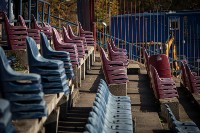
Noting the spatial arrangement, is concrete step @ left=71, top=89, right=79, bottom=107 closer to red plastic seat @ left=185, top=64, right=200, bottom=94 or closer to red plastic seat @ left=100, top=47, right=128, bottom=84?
red plastic seat @ left=100, top=47, right=128, bottom=84

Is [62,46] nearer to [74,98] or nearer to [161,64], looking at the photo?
[74,98]

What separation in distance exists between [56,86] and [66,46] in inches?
107

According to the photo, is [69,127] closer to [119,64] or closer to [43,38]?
[43,38]

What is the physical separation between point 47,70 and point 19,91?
1164mm

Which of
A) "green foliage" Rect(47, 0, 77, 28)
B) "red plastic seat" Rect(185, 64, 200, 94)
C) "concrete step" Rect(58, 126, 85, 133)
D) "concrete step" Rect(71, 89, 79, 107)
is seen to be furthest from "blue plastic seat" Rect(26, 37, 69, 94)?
"green foliage" Rect(47, 0, 77, 28)

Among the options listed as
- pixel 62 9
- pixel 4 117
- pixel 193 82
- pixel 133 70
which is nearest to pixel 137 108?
pixel 193 82

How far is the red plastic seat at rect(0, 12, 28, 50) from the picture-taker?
7.90 m

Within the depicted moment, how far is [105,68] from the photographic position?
9.99m

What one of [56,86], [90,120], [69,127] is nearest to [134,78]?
[69,127]

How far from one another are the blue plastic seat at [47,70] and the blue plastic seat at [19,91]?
996 mm

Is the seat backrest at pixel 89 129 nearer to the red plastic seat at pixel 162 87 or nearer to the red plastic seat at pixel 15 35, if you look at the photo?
the red plastic seat at pixel 15 35

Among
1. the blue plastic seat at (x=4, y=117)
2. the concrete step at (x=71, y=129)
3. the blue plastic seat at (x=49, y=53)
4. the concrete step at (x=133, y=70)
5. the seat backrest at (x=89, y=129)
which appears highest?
the blue plastic seat at (x=49, y=53)

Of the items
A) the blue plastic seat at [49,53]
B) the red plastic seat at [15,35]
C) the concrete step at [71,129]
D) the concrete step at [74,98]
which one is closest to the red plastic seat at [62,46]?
the red plastic seat at [15,35]

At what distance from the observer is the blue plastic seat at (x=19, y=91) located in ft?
13.4
